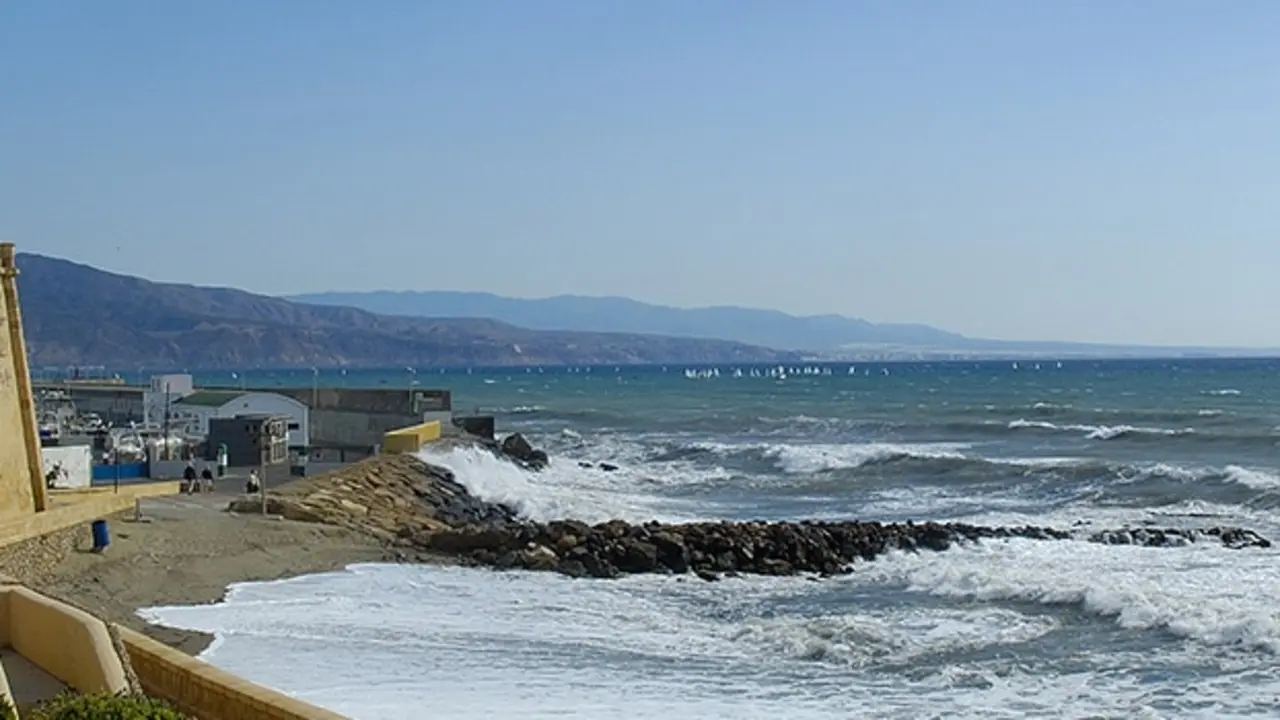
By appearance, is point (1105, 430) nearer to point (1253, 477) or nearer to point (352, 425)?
point (1253, 477)

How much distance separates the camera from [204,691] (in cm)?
1057

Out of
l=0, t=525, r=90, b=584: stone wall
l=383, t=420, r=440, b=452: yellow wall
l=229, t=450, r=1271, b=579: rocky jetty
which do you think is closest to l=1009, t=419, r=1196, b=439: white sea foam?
l=383, t=420, r=440, b=452: yellow wall

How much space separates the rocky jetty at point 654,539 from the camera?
78.6 feet

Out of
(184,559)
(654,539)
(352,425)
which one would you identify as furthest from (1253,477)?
(352,425)

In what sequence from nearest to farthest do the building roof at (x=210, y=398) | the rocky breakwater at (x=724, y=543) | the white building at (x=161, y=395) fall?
the rocky breakwater at (x=724, y=543) → the building roof at (x=210, y=398) → the white building at (x=161, y=395)

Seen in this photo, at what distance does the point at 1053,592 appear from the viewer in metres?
20.7

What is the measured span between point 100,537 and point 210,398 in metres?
30.9

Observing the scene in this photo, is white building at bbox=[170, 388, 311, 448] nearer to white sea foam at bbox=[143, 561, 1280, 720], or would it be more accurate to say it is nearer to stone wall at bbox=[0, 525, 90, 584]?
white sea foam at bbox=[143, 561, 1280, 720]

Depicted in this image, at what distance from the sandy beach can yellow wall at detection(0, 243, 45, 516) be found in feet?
3.05

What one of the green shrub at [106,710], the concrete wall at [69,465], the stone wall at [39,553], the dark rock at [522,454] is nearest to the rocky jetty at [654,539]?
the concrete wall at [69,465]

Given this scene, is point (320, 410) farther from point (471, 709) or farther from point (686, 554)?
point (471, 709)

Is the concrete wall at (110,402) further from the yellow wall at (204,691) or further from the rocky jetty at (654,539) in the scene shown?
the yellow wall at (204,691)

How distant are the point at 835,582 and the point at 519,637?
7187 millimetres

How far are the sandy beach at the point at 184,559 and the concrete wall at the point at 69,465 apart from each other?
201cm
